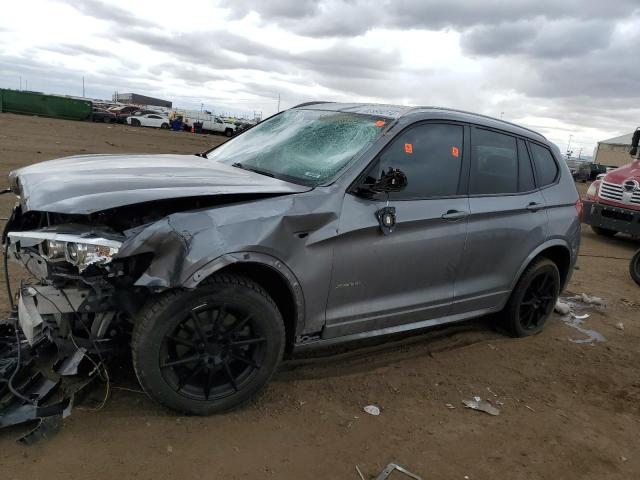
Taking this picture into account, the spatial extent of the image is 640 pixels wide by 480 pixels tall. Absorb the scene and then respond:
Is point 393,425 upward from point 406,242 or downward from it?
downward

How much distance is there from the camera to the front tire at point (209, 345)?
→ 9.49 feet

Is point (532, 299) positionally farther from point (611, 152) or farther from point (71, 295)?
point (611, 152)

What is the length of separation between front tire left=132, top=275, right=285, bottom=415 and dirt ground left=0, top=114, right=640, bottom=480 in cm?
17

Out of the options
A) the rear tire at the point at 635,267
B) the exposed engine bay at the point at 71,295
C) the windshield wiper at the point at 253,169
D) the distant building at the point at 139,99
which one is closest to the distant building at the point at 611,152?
the rear tire at the point at 635,267

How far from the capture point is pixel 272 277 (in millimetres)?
3254

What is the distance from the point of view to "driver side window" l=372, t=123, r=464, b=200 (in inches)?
147

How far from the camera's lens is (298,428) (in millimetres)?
3246

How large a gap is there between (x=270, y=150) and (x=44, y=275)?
1.82m

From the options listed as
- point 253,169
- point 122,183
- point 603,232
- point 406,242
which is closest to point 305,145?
point 253,169

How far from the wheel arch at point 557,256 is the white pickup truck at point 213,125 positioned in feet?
148

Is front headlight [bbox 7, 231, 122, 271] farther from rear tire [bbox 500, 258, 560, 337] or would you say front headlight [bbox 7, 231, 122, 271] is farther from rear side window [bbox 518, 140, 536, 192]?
rear tire [bbox 500, 258, 560, 337]

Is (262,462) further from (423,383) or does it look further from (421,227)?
(421,227)

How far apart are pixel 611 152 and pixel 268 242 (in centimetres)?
4860

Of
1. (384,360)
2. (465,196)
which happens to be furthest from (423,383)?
(465,196)
